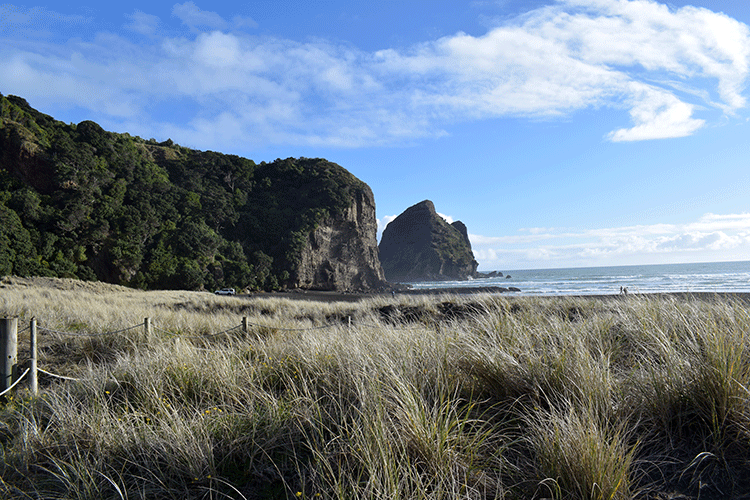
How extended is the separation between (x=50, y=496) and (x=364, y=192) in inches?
2518

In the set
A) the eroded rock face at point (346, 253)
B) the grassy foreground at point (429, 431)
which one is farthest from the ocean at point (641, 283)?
the eroded rock face at point (346, 253)

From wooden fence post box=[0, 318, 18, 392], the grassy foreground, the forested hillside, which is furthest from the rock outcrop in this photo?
the grassy foreground

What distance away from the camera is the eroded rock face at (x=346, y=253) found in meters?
55.5

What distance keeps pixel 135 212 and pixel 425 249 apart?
88.2 m

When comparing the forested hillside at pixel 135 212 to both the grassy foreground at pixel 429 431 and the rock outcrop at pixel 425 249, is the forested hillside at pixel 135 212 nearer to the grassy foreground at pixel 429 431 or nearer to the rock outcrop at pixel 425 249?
the grassy foreground at pixel 429 431

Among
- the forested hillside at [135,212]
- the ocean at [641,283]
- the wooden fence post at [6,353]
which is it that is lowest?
the ocean at [641,283]

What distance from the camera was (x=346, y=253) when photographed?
60.8 meters

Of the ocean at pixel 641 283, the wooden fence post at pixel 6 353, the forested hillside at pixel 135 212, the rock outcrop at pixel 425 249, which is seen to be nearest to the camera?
the wooden fence post at pixel 6 353

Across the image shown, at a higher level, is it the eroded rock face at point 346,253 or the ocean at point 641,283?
the eroded rock face at point 346,253

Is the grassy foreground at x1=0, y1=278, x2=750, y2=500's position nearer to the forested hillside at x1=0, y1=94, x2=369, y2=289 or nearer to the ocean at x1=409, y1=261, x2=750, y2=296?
the ocean at x1=409, y1=261, x2=750, y2=296

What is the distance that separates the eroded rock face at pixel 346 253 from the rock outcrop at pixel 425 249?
51.6m

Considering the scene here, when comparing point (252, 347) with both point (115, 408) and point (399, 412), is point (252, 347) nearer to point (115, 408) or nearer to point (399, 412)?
point (115, 408)

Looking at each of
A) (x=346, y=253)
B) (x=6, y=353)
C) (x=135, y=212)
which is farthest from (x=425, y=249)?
(x=6, y=353)

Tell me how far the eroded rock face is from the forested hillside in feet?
6.03
